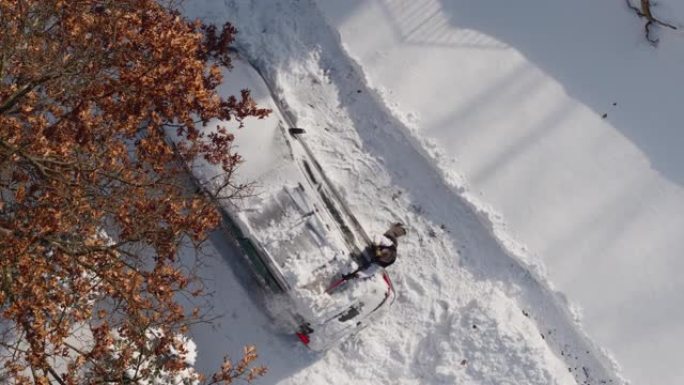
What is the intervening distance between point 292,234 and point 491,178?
10.9ft

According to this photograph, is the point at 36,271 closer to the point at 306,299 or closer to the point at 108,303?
the point at 108,303

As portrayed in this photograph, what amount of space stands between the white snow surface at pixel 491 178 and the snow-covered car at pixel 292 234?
85 centimetres

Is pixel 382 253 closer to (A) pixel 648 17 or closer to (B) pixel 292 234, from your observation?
(B) pixel 292 234

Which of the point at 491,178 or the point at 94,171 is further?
the point at 491,178

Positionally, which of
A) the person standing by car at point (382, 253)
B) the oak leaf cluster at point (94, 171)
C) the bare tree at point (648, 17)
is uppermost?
the oak leaf cluster at point (94, 171)

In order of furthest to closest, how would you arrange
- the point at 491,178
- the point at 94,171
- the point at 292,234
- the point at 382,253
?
the point at 491,178, the point at 382,253, the point at 292,234, the point at 94,171

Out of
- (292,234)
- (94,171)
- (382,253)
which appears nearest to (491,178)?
(382,253)

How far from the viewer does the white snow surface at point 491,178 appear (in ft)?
33.2

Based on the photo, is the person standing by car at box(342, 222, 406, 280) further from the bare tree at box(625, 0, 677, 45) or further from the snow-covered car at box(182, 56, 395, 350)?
the bare tree at box(625, 0, 677, 45)

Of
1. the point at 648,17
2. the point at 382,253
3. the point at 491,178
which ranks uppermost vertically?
the point at 648,17

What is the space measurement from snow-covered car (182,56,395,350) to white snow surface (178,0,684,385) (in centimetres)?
85

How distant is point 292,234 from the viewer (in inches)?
362

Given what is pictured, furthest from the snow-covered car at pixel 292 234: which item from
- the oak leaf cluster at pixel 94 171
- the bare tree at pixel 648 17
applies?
the bare tree at pixel 648 17

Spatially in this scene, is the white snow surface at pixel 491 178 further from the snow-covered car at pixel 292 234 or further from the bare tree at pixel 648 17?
the snow-covered car at pixel 292 234
